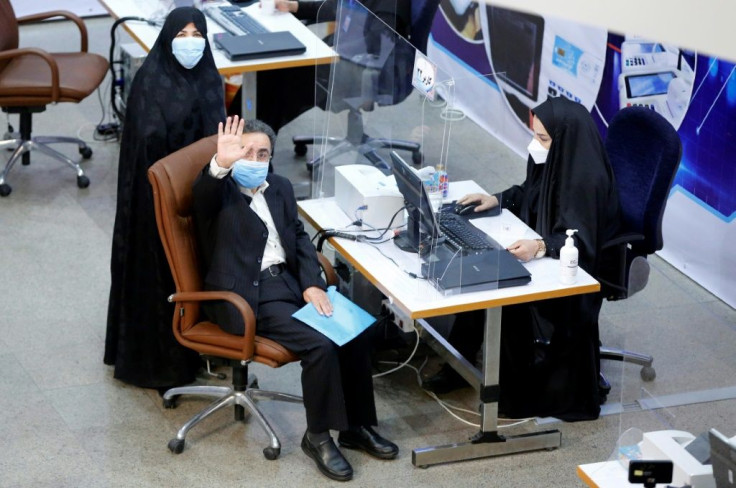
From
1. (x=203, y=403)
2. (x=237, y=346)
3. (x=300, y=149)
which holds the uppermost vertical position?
(x=237, y=346)

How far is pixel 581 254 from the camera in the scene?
3.28 meters

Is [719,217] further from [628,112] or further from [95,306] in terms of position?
[95,306]

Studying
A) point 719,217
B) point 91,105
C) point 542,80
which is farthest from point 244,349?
point 91,105

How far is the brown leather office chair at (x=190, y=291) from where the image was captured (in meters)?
3.03

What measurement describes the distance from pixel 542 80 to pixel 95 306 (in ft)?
8.86

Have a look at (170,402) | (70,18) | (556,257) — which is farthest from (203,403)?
(70,18)

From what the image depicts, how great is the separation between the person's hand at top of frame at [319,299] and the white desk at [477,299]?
149mm

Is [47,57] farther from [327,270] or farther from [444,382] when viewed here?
[444,382]

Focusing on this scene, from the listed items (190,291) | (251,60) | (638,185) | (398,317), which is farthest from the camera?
(251,60)

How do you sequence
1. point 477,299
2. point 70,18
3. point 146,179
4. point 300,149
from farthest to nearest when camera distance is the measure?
point 300,149, point 70,18, point 146,179, point 477,299

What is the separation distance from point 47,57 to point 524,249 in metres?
2.81

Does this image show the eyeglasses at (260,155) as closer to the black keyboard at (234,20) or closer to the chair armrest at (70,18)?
the black keyboard at (234,20)

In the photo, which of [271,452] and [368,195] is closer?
[271,452]

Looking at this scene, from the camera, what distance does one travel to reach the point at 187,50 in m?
3.43
